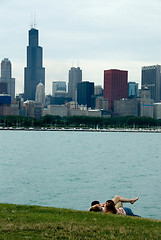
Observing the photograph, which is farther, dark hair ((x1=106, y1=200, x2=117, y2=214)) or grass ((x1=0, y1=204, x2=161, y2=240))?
dark hair ((x1=106, y1=200, x2=117, y2=214))

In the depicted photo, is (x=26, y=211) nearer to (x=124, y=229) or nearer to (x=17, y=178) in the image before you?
(x=124, y=229)

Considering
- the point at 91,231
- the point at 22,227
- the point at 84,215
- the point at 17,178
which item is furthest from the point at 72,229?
the point at 17,178

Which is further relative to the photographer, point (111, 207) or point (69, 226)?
point (111, 207)

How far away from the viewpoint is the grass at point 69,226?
1087cm

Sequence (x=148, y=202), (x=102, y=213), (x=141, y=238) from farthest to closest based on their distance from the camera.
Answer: (x=148, y=202)
(x=102, y=213)
(x=141, y=238)

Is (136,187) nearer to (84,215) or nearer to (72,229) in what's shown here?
(84,215)

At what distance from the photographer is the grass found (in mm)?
10867

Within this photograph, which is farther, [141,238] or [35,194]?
[35,194]

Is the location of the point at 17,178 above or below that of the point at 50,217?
below

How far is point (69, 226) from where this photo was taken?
11766 millimetres

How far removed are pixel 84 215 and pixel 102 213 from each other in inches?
29.6

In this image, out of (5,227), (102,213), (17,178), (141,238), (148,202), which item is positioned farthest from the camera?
(17,178)

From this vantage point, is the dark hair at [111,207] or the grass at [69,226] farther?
the dark hair at [111,207]

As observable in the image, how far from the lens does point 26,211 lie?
46.6 feet
